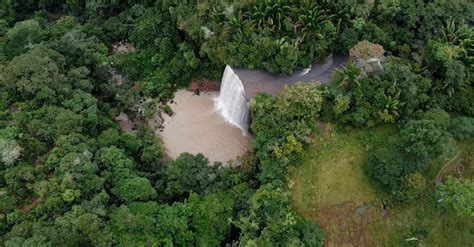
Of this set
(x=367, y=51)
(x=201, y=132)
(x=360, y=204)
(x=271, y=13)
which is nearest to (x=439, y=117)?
(x=367, y=51)

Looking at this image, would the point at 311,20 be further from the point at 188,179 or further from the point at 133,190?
the point at 133,190

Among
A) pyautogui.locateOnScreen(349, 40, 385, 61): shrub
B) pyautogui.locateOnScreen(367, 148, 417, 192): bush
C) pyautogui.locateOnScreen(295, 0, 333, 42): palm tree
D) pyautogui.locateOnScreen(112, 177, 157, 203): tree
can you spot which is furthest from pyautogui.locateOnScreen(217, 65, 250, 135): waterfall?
pyautogui.locateOnScreen(367, 148, 417, 192): bush

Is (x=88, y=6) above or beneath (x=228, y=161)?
above

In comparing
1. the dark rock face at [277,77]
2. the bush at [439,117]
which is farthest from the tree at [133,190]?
the bush at [439,117]

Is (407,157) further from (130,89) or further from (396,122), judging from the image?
(130,89)

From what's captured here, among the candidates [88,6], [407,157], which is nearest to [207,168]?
[407,157]

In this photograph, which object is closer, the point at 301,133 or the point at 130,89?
the point at 301,133

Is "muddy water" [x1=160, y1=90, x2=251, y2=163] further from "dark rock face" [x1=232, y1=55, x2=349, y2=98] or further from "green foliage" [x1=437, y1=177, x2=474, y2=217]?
"green foliage" [x1=437, y1=177, x2=474, y2=217]
